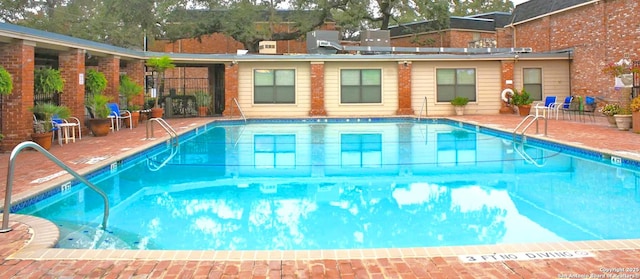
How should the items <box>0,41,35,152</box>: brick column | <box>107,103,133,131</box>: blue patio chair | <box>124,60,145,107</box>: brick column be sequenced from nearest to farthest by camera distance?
1. <box>0,41,35,152</box>: brick column
2. <box>107,103,133,131</box>: blue patio chair
3. <box>124,60,145,107</box>: brick column

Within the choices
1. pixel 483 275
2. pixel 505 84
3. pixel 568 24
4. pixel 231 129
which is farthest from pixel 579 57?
pixel 483 275

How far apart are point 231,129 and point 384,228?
11872 millimetres

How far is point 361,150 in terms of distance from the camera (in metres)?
11.8

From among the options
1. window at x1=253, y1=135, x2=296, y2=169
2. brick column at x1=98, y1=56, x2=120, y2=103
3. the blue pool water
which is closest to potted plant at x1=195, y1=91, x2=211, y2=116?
brick column at x1=98, y1=56, x2=120, y2=103

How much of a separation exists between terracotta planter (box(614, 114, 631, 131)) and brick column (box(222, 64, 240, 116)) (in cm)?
1269

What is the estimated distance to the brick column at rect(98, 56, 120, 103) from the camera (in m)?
15.4

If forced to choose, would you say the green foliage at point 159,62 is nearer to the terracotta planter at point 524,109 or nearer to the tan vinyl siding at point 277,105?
the tan vinyl siding at point 277,105

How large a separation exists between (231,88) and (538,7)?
13143mm

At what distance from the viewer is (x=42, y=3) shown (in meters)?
33.2

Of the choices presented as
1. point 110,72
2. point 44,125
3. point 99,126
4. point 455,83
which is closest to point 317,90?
point 455,83

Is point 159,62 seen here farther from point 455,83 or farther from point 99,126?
point 455,83

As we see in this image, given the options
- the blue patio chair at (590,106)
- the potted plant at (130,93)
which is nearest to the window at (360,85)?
the blue patio chair at (590,106)

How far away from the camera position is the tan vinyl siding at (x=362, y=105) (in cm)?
2075

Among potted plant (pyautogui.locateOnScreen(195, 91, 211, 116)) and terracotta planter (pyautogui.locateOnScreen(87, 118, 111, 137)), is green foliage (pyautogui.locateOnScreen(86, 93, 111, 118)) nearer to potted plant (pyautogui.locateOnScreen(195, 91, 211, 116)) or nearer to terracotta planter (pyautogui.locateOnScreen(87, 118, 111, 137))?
terracotta planter (pyautogui.locateOnScreen(87, 118, 111, 137))
